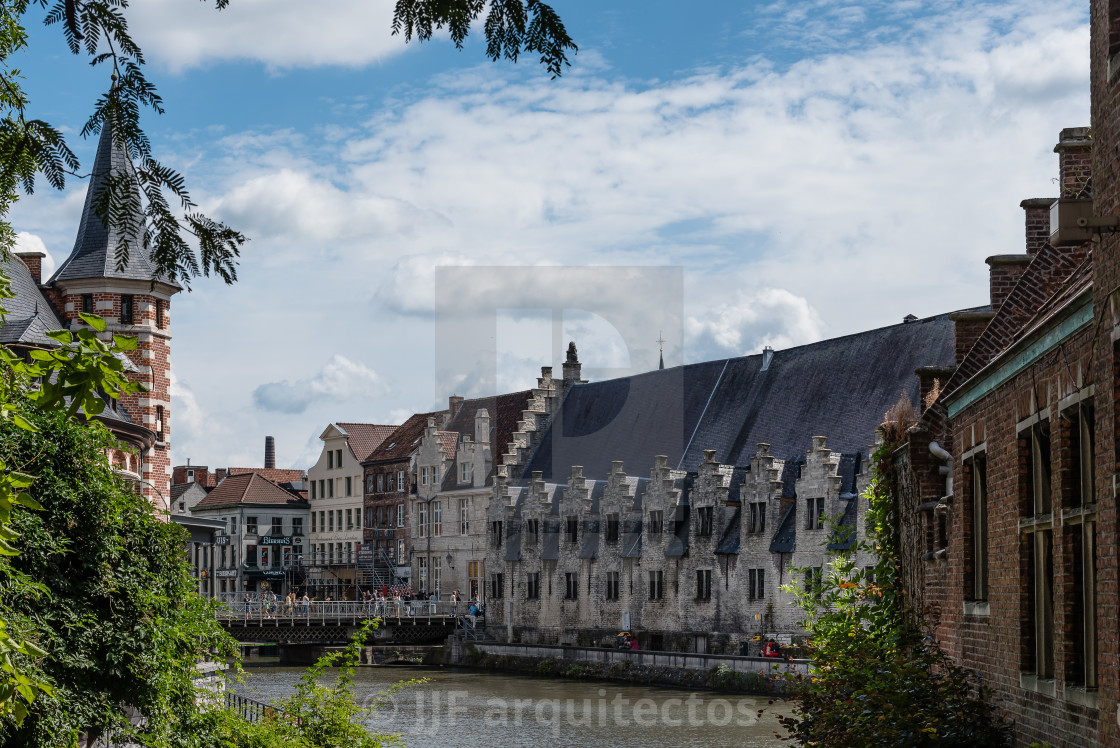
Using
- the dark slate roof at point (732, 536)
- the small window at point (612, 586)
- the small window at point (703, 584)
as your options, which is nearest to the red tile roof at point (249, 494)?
the small window at point (612, 586)

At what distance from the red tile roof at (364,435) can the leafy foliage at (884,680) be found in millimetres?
68804

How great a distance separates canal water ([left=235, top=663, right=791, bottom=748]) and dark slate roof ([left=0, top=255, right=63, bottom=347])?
11.3 meters

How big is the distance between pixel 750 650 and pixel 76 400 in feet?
151

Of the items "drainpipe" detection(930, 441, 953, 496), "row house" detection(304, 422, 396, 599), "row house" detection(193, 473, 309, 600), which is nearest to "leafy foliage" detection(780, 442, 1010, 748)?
"drainpipe" detection(930, 441, 953, 496)

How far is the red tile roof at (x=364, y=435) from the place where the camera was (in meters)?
84.4

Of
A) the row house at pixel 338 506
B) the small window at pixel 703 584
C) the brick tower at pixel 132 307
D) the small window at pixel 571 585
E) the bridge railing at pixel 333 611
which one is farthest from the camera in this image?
the row house at pixel 338 506

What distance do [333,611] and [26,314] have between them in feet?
73.0

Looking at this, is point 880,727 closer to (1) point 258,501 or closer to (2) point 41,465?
(2) point 41,465

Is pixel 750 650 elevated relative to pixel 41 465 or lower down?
lower down

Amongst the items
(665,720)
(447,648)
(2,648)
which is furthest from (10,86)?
(447,648)

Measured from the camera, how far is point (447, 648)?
59.5 m

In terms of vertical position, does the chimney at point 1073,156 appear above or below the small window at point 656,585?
above

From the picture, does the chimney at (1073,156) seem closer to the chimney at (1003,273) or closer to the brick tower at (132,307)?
the chimney at (1003,273)

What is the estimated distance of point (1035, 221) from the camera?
1385 cm
